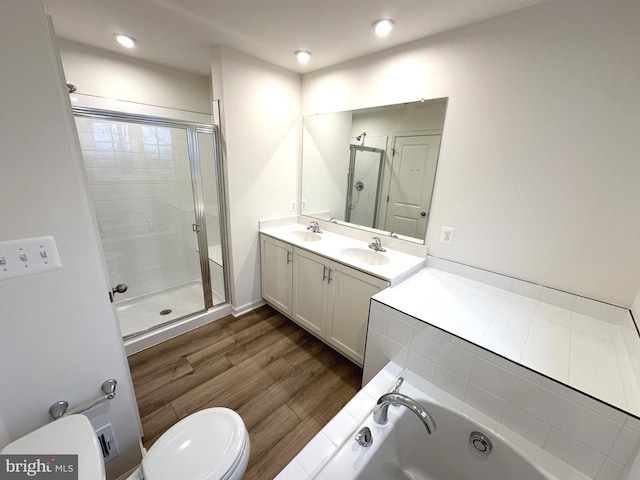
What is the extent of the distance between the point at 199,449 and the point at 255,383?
83 cm

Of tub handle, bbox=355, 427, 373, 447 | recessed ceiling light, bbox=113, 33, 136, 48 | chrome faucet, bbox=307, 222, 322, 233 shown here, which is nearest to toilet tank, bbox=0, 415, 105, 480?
tub handle, bbox=355, 427, 373, 447

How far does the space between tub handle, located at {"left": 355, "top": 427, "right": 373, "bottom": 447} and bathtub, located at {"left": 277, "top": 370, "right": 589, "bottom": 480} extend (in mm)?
15

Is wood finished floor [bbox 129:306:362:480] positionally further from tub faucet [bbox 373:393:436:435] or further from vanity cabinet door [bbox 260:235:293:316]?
tub faucet [bbox 373:393:436:435]

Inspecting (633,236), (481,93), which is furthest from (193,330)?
(633,236)

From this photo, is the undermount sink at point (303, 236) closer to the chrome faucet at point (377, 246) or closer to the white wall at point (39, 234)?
the chrome faucet at point (377, 246)

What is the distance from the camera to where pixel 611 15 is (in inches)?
45.1

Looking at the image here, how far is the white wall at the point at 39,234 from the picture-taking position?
0.76m

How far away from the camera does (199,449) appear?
973 millimetres

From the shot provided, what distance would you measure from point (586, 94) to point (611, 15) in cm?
32

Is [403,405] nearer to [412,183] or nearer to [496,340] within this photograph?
[496,340]

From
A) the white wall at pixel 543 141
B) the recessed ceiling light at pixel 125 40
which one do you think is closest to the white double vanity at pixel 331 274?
the white wall at pixel 543 141

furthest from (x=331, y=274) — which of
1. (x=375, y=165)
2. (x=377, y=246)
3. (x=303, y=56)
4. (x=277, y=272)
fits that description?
(x=303, y=56)

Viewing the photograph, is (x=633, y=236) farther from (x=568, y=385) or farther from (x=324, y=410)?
(x=324, y=410)

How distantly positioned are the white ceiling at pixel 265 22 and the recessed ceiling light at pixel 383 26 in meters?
0.04
